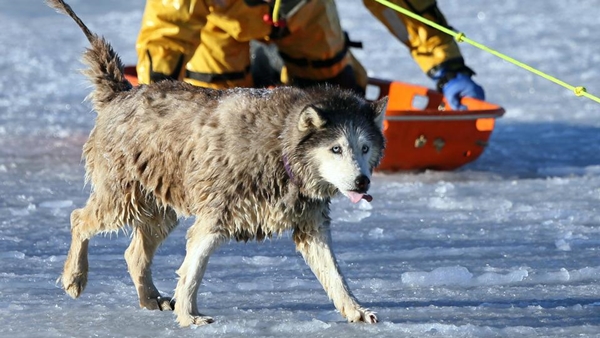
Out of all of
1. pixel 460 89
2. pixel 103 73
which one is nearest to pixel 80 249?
pixel 103 73

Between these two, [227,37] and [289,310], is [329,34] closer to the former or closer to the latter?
[227,37]

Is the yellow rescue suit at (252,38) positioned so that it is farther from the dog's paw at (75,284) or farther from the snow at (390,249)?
the dog's paw at (75,284)

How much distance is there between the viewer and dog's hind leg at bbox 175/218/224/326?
12.1 ft

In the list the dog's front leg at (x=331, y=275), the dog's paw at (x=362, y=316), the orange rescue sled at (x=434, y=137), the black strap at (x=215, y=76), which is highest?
the black strap at (x=215, y=76)

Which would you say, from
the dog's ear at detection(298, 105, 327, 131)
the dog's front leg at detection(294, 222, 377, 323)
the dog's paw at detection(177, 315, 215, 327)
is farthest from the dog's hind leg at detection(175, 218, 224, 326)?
the dog's ear at detection(298, 105, 327, 131)

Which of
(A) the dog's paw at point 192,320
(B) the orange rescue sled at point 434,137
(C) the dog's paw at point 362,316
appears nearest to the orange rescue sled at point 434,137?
(B) the orange rescue sled at point 434,137

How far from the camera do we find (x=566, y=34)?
1185 cm

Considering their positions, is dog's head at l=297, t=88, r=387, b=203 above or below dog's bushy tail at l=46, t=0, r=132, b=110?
below

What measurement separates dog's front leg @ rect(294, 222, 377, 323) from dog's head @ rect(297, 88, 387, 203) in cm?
20

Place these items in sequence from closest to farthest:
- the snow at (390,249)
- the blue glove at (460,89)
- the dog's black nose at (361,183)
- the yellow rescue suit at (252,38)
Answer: the dog's black nose at (361,183) → the snow at (390,249) → the yellow rescue suit at (252,38) → the blue glove at (460,89)

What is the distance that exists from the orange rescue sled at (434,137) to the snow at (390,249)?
0.31ft

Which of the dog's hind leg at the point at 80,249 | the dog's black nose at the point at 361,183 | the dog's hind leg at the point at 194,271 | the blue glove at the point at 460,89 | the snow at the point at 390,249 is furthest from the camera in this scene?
the blue glove at the point at 460,89

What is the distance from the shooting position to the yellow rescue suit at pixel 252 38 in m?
6.04

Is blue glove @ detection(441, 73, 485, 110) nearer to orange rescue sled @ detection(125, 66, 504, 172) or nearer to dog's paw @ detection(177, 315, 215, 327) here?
orange rescue sled @ detection(125, 66, 504, 172)
